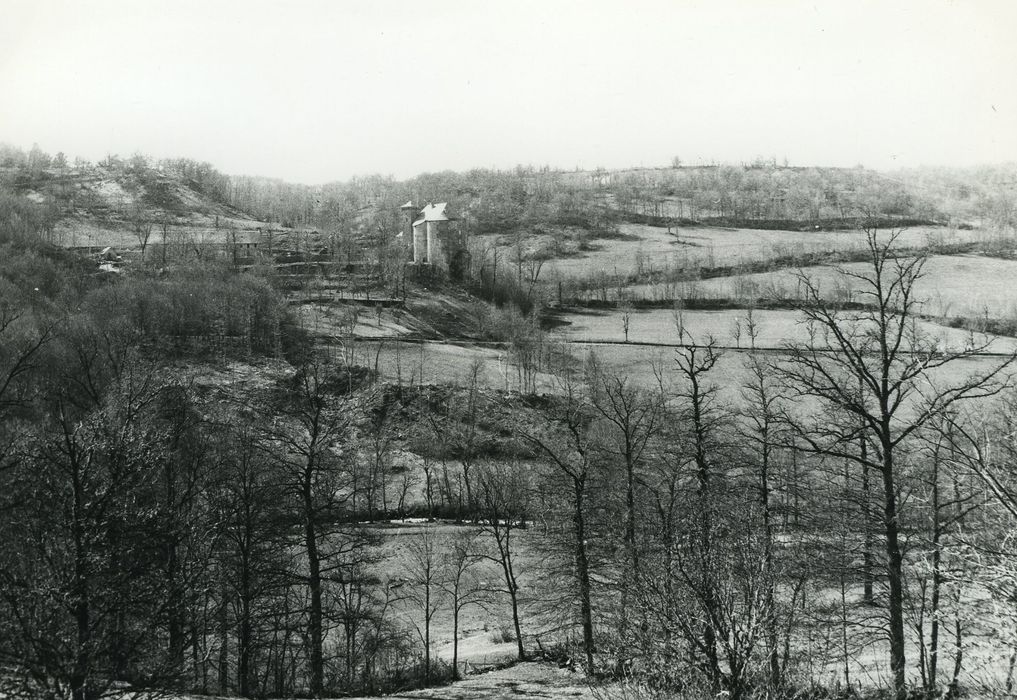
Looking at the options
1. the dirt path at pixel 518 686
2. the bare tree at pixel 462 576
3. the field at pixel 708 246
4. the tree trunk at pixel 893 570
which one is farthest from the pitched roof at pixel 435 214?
the tree trunk at pixel 893 570

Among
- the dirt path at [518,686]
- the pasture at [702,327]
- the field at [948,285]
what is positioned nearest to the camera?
the dirt path at [518,686]

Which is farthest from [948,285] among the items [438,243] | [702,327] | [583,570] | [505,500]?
[583,570]

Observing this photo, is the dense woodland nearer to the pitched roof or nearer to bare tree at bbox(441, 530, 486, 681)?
bare tree at bbox(441, 530, 486, 681)

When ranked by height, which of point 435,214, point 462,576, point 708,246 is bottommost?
point 462,576

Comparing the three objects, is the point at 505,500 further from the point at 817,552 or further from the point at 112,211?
the point at 112,211

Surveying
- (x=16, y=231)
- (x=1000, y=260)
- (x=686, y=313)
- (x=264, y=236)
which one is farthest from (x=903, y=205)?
(x=16, y=231)

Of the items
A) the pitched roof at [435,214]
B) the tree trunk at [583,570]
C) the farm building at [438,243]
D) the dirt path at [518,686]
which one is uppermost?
the pitched roof at [435,214]

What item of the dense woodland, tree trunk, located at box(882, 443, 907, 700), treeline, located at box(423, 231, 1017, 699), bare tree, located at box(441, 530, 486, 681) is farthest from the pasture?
tree trunk, located at box(882, 443, 907, 700)

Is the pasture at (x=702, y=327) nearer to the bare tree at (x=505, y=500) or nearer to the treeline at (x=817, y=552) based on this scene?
the bare tree at (x=505, y=500)

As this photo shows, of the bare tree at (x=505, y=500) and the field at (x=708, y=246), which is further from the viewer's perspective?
the field at (x=708, y=246)
